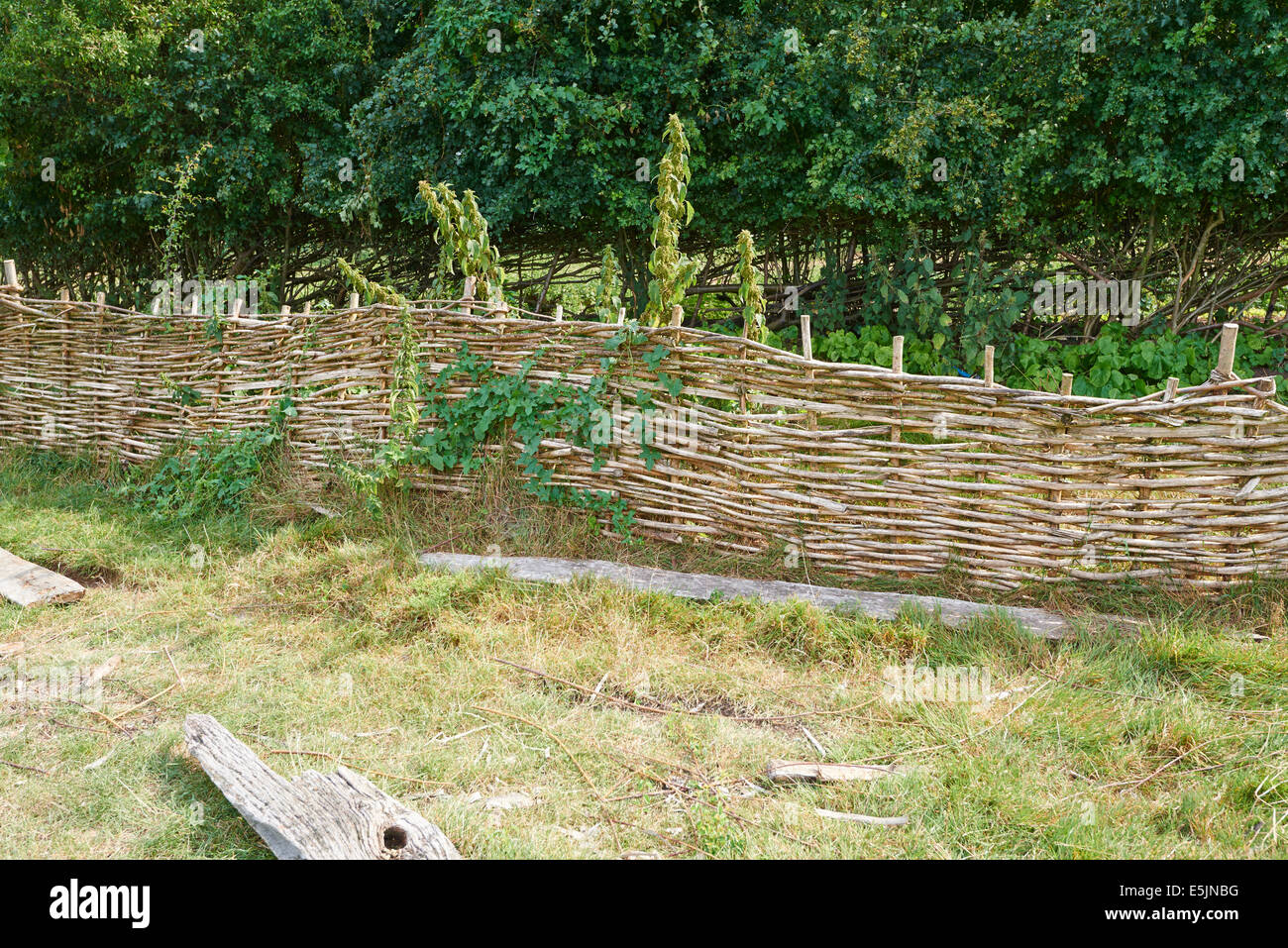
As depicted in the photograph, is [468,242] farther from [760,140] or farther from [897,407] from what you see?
[760,140]

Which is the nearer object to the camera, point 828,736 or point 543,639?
point 828,736

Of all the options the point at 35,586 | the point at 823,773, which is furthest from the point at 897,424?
the point at 35,586

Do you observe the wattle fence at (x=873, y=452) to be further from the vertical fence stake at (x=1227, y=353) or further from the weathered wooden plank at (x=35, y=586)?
the weathered wooden plank at (x=35, y=586)

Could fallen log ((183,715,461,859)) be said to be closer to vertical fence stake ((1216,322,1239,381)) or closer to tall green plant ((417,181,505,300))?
tall green plant ((417,181,505,300))

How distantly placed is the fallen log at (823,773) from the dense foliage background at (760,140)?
13.9 feet

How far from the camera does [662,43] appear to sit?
25.0 ft

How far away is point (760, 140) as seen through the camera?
7.57 metres

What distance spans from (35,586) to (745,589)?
12.0ft

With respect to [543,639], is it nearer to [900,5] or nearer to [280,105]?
[900,5]

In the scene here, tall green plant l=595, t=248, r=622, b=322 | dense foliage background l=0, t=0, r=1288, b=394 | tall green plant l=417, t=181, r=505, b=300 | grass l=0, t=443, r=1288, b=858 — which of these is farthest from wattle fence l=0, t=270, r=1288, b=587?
dense foliage background l=0, t=0, r=1288, b=394

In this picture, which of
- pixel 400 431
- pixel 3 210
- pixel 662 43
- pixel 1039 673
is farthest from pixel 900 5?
pixel 3 210

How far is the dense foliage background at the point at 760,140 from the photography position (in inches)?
259
